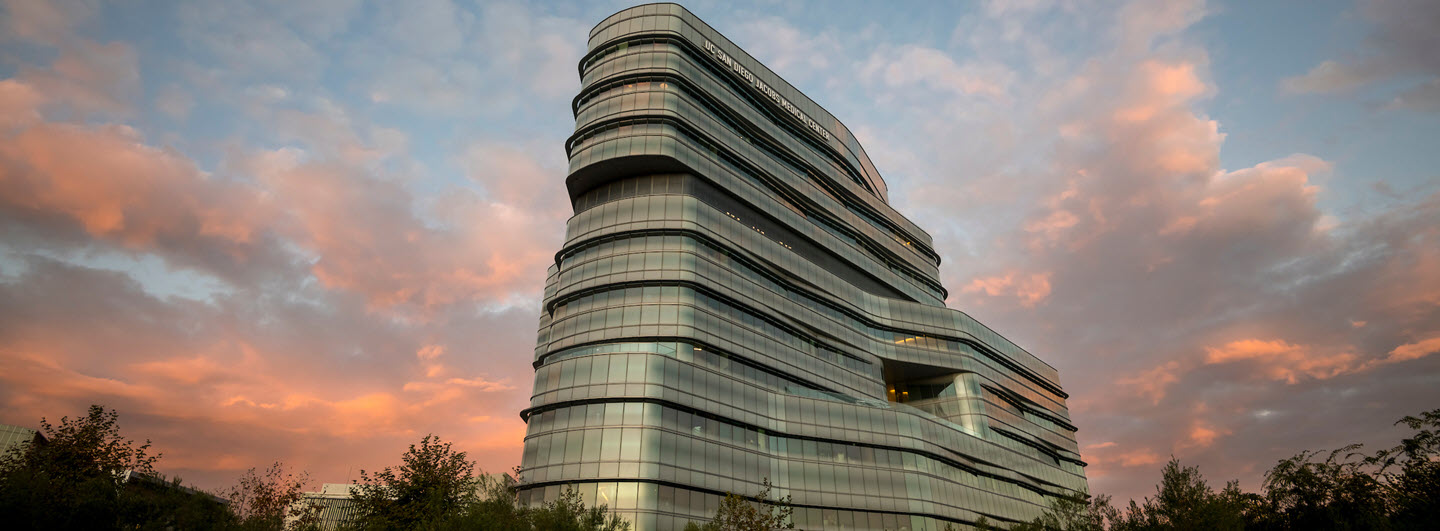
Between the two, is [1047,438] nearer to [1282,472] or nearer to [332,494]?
[1282,472]

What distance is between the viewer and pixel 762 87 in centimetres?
10256

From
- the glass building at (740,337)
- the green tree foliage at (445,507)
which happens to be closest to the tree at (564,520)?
the green tree foliage at (445,507)

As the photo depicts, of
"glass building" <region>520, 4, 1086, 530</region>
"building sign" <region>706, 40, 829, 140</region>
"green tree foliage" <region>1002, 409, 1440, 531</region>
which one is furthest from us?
"building sign" <region>706, 40, 829, 140</region>

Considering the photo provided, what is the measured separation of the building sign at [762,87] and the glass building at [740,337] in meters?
0.38

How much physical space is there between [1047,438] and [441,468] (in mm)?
89616

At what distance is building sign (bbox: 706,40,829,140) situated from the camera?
320ft

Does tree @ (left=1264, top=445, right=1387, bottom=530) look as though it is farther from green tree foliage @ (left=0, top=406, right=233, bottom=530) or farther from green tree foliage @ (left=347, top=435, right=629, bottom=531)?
green tree foliage @ (left=0, top=406, right=233, bottom=530)

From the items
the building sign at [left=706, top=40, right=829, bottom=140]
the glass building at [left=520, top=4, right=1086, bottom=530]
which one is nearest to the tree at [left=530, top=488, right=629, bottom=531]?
the glass building at [left=520, top=4, right=1086, bottom=530]

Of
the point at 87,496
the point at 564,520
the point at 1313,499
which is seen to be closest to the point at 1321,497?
the point at 1313,499

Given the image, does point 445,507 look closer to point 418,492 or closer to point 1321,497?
point 418,492

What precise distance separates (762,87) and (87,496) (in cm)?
8147

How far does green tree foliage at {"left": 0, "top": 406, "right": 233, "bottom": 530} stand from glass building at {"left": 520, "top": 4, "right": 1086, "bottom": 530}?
25.5 meters

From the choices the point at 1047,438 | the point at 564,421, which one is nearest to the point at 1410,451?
the point at 564,421

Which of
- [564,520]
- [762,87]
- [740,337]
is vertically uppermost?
[762,87]
